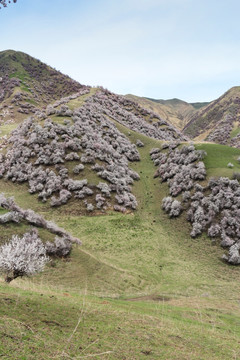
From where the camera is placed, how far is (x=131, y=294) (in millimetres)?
28547

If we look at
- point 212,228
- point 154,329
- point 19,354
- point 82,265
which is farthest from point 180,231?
point 19,354

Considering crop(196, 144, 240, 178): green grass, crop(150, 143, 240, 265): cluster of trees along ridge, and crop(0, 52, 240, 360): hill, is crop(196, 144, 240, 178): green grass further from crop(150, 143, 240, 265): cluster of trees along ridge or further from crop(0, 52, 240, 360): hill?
crop(150, 143, 240, 265): cluster of trees along ridge

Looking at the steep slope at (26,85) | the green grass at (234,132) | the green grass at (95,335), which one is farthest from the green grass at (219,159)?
the green grass at (234,132)

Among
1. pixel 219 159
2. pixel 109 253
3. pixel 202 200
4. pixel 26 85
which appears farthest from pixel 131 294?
pixel 26 85

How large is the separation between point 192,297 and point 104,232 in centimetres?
2074

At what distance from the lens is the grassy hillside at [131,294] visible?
10414mm

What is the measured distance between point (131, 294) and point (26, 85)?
147 m

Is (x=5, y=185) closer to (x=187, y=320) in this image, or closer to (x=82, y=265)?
(x=82, y=265)

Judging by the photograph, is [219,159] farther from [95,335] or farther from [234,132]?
[234,132]

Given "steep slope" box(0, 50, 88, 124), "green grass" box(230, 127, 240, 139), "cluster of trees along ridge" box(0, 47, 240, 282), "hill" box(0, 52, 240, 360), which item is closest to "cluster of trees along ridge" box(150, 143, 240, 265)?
"cluster of trees along ridge" box(0, 47, 240, 282)

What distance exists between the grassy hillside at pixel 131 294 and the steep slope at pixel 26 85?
75362 millimetres

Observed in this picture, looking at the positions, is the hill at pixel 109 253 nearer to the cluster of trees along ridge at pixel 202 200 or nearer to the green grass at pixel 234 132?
the cluster of trees along ridge at pixel 202 200

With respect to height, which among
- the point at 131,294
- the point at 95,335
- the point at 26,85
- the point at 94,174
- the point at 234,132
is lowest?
the point at 131,294

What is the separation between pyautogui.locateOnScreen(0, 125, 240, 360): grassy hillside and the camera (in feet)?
34.2
